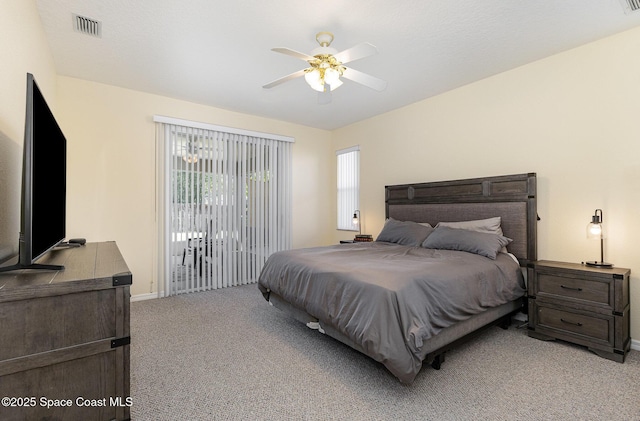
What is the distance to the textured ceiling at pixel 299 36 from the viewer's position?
2.31 meters

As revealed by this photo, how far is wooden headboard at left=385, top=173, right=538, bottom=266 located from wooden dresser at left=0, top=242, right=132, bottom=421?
324cm

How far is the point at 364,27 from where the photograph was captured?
2.54 meters

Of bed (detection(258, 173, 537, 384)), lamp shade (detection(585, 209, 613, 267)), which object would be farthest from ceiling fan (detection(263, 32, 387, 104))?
lamp shade (detection(585, 209, 613, 267))

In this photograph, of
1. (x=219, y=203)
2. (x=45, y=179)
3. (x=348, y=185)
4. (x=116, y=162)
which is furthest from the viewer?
(x=348, y=185)

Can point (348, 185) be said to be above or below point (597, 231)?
above

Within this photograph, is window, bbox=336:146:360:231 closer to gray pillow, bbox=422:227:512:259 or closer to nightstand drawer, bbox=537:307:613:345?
gray pillow, bbox=422:227:512:259

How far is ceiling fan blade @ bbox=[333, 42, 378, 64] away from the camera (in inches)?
83.9

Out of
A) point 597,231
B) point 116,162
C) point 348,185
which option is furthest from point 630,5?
point 116,162

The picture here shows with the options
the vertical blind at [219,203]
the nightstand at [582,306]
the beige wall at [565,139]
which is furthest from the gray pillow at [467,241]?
the vertical blind at [219,203]

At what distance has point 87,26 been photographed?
100 inches

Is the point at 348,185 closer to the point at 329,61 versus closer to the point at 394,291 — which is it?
the point at 329,61

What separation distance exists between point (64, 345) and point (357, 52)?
2.35 meters

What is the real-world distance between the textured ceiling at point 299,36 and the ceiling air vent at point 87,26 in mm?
47

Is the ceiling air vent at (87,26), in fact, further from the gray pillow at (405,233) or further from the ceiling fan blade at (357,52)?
the gray pillow at (405,233)
